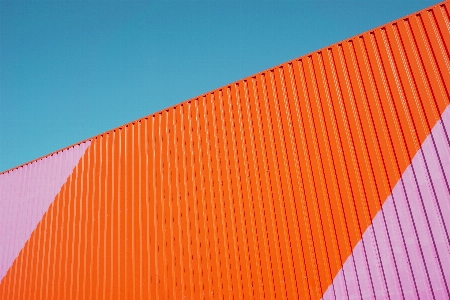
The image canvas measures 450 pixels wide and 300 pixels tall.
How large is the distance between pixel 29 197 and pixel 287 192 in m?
7.15

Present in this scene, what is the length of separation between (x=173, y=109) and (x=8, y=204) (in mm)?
5731

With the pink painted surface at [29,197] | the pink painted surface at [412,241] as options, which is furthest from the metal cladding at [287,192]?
the pink painted surface at [29,197]

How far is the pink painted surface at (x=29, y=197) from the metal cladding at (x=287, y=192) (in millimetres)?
869

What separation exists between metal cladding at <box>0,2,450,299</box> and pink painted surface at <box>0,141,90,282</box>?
87cm

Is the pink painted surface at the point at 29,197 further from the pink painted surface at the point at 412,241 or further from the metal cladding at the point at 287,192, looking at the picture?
the pink painted surface at the point at 412,241

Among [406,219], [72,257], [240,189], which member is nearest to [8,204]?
[72,257]

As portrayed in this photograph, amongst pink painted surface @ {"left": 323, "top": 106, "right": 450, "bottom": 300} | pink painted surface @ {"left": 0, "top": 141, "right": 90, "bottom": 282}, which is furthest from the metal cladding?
pink painted surface @ {"left": 0, "top": 141, "right": 90, "bottom": 282}

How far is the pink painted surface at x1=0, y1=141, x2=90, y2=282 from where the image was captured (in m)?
9.09

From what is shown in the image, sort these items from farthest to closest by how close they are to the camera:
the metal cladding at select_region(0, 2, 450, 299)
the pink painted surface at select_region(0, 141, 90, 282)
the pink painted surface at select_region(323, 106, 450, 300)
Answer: the pink painted surface at select_region(0, 141, 90, 282)
the metal cladding at select_region(0, 2, 450, 299)
the pink painted surface at select_region(323, 106, 450, 300)

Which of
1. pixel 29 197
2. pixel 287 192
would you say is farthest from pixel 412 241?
pixel 29 197

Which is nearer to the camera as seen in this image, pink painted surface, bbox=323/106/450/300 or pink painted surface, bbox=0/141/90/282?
pink painted surface, bbox=323/106/450/300

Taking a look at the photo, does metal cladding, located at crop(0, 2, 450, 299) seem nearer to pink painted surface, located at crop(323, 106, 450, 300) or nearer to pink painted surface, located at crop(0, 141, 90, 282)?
pink painted surface, located at crop(323, 106, 450, 300)

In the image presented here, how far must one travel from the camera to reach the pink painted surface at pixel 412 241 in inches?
198

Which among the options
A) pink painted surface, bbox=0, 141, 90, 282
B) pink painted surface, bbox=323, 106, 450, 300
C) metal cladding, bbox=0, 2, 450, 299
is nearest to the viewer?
pink painted surface, bbox=323, 106, 450, 300
